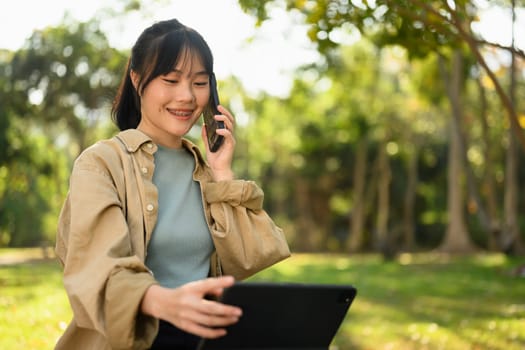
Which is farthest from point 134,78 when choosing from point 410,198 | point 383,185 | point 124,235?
point 383,185

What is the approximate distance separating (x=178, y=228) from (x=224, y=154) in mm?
417

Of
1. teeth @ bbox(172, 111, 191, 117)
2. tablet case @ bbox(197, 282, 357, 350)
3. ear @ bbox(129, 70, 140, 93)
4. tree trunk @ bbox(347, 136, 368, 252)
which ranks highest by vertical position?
ear @ bbox(129, 70, 140, 93)

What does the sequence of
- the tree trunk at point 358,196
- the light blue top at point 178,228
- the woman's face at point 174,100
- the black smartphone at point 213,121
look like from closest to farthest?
the light blue top at point 178,228, the woman's face at point 174,100, the black smartphone at point 213,121, the tree trunk at point 358,196

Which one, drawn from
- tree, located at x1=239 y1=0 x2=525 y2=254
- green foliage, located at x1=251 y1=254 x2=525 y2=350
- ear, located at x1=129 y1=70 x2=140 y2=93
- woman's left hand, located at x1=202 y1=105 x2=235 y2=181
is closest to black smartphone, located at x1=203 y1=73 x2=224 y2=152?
woman's left hand, located at x1=202 y1=105 x2=235 y2=181

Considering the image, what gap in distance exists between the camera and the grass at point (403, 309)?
7.68 m

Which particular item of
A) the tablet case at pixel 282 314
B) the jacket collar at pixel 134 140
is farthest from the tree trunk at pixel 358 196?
the tablet case at pixel 282 314

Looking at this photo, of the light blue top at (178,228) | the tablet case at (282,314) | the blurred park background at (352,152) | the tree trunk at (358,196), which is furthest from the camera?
the tree trunk at (358,196)

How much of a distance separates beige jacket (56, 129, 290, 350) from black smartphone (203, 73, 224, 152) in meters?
0.14

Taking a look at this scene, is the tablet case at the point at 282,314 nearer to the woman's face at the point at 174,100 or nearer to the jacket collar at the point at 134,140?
the jacket collar at the point at 134,140

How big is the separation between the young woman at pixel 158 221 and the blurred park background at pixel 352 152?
24.8 feet

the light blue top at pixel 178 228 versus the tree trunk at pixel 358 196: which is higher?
the light blue top at pixel 178 228

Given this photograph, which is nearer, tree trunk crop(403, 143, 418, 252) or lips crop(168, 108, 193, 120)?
lips crop(168, 108, 193, 120)

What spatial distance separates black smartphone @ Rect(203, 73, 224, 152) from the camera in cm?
255

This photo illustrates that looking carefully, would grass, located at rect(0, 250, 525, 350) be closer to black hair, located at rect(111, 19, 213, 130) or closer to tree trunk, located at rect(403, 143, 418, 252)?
black hair, located at rect(111, 19, 213, 130)
